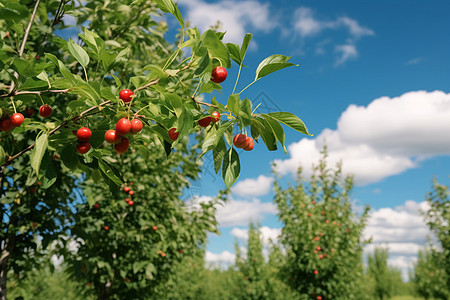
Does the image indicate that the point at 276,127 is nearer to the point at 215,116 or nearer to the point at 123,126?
the point at 215,116

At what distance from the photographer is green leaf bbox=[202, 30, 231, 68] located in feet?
4.26

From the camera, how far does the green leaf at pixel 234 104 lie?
1.26 m

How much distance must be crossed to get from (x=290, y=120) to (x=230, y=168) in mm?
286

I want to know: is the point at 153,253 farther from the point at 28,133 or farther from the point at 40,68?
the point at 40,68

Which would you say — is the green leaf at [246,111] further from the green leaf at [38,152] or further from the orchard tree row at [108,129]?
the green leaf at [38,152]

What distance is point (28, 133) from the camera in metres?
3.36

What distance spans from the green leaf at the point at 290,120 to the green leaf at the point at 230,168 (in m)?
0.22

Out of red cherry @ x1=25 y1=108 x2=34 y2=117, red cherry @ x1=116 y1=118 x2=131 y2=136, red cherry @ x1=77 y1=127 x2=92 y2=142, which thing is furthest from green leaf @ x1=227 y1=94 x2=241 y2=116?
red cherry @ x1=25 y1=108 x2=34 y2=117

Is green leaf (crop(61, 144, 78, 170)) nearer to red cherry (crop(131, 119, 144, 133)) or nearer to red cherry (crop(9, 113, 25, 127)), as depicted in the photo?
red cherry (crop(9, 113, 25, 127))

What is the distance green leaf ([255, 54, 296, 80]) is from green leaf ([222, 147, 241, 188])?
0.31 meters

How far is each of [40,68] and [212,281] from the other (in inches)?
823

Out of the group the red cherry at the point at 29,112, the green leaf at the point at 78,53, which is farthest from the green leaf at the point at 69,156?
the red cherry at the point at 29,112

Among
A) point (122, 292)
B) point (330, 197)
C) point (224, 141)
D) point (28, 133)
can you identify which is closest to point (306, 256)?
point (330, 197)

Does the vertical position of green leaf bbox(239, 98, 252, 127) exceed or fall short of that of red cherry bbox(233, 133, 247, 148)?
it exceeds it
